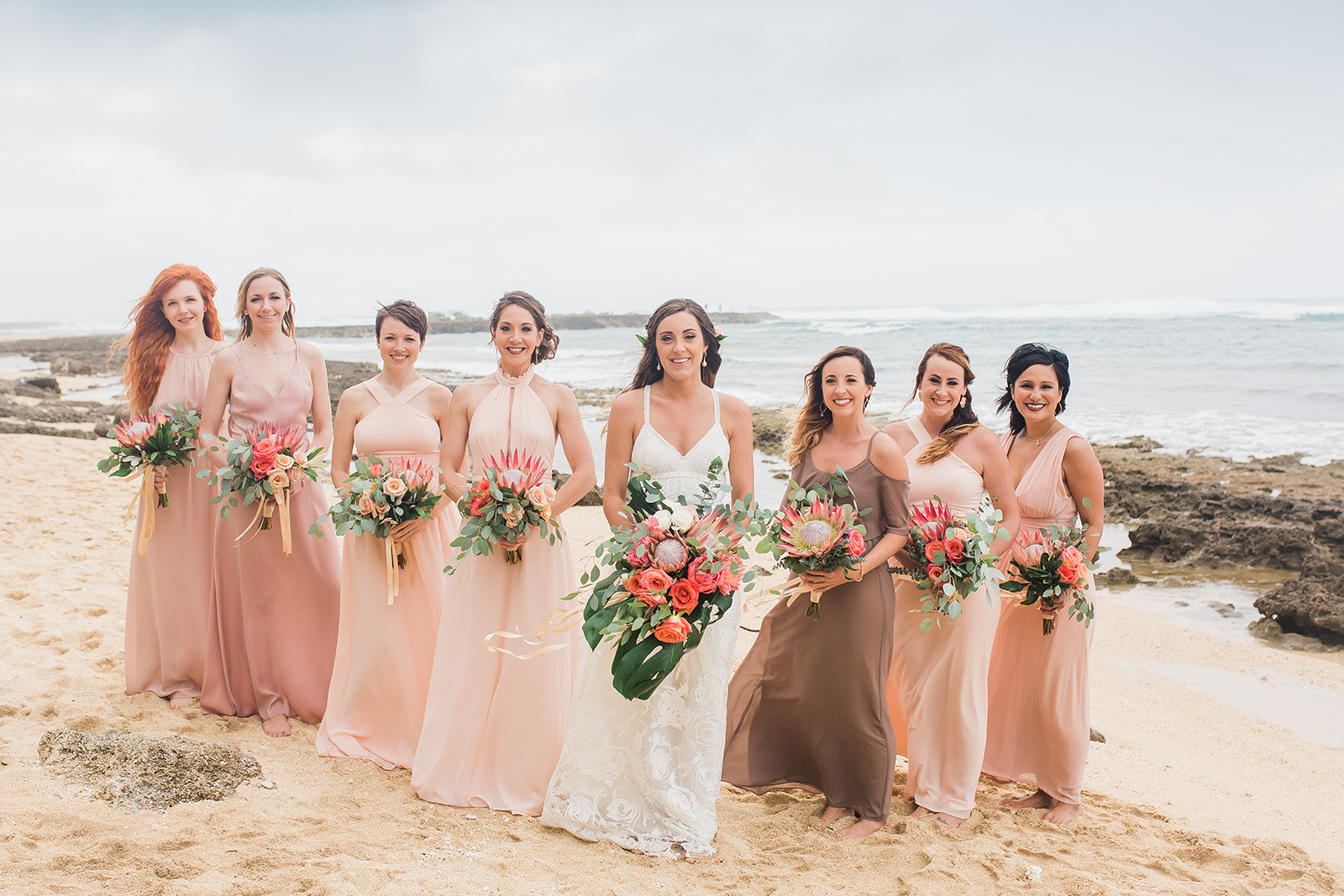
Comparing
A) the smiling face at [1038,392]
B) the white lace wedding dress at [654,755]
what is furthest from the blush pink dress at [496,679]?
the smiling face at [1038,392]

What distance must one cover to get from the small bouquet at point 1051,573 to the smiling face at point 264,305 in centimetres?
462

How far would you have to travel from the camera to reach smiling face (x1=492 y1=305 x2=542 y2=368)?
4.61 metres

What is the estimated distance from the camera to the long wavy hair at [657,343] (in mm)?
4344

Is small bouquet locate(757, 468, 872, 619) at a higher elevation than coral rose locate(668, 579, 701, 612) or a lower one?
higher

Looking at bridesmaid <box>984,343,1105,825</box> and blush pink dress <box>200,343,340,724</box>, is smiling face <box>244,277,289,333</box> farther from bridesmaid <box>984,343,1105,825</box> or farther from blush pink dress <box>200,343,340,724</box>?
bridesmaid <box>984,343,1105,825</box>

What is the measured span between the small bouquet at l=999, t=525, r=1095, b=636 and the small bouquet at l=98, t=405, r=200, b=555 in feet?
16.2

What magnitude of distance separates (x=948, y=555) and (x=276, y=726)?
4057 mm

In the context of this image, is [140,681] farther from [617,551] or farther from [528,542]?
[617,551]

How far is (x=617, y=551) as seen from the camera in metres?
3.76

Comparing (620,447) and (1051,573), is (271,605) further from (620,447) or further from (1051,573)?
(1051,573)

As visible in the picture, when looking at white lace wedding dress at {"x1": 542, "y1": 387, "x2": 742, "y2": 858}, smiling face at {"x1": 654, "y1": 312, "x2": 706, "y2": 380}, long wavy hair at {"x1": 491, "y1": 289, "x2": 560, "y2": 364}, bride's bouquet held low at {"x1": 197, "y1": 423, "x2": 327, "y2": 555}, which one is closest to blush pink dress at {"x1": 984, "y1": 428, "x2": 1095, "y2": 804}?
white lace wedding dress at {"x1": 542, "y1": 387, "x2": 742, "y2": 858}

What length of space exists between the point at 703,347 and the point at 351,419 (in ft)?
7.23

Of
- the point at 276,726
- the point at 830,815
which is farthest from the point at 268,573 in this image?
the point at 830,815

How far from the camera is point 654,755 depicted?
409 cm
